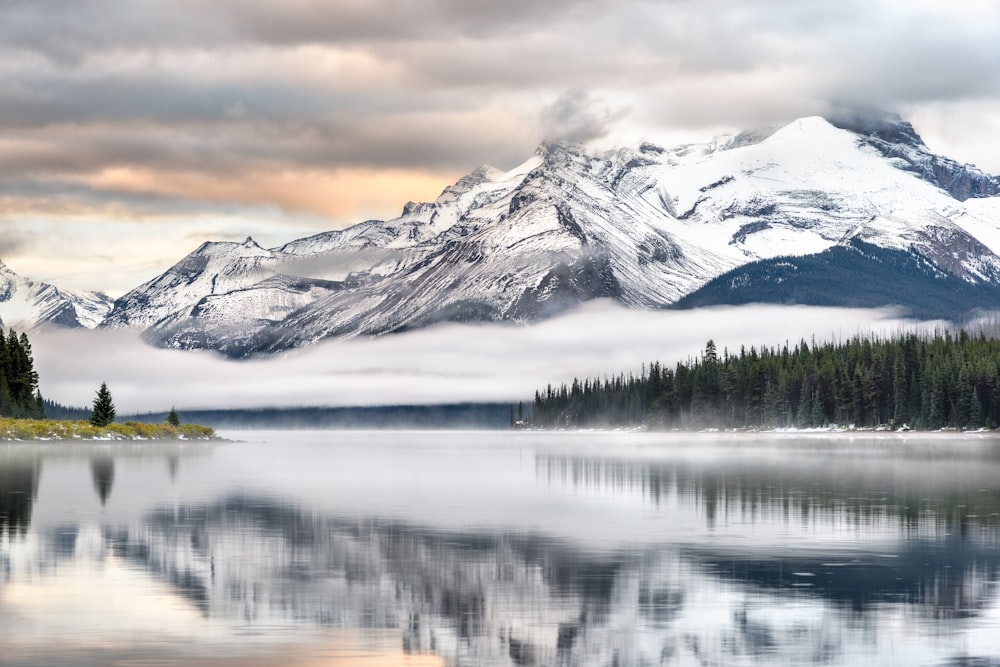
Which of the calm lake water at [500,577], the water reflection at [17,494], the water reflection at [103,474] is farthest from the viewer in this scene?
the water reflection at [103,474]

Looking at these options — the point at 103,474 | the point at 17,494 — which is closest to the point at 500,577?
the point at 17,494

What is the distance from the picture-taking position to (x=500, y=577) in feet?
136

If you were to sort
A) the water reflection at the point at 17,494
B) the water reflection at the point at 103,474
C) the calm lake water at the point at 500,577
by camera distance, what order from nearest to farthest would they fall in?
1. the calm lake water at the point at 500,577
2. the water reflection at the point at 17,494
3. the water reflection at the point at 103,474

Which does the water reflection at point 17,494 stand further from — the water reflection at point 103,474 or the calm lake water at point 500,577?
the water reflection at point 103,474

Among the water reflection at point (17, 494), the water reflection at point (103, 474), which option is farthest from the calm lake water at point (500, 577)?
the water reflection at point (103, 474)

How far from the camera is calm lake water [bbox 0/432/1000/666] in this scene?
101 feet

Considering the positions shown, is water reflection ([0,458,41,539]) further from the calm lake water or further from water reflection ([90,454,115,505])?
water reflection ([90,454,115,505])

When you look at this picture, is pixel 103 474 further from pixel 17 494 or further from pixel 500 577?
pixel 500 577

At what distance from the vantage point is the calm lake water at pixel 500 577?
101 feet

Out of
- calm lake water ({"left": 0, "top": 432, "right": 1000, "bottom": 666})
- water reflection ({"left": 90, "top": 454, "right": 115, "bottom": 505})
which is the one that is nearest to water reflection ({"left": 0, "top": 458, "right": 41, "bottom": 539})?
calm lake water ({"left": 0, "top": 432, "right": 1000, "bottom": 666})

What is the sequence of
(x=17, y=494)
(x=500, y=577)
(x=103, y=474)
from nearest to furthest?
(x=500, y=577) → (x=17, y=494) → (x=103, y=474)

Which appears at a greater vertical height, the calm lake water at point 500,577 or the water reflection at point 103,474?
the water reflection at point 103,474

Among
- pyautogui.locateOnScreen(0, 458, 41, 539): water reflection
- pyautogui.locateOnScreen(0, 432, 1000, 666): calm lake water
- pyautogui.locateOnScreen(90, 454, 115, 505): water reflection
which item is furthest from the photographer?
pyautogui.locateOnScreen(90, 454, 115, 505): water reflection

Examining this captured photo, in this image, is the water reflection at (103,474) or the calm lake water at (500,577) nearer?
the calm lake water at (500,577)
